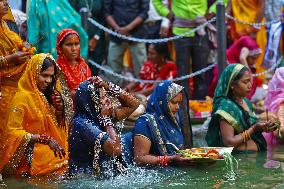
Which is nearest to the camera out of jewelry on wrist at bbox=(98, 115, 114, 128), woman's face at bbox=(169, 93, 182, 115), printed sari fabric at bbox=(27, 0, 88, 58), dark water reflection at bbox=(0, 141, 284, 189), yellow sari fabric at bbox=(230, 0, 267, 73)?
dark water reflection at bbox=(0, 141, 284, 189)

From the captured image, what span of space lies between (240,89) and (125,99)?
57.6 inches

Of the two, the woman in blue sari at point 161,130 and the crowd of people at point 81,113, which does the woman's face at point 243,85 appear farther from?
the woman in blue sari at point 161,130

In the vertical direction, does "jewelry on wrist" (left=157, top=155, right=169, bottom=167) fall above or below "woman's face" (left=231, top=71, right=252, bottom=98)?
below

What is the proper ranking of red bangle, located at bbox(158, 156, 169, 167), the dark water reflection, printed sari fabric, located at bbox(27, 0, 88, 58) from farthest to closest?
printed sari fabric, located at bbox(27, 0, 88, 58), red bangle, located at bbox(158, 156, 169, 167), the dark water reflection

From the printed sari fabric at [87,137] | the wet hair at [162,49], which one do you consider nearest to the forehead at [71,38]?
the printed sari fabric at [87,137]

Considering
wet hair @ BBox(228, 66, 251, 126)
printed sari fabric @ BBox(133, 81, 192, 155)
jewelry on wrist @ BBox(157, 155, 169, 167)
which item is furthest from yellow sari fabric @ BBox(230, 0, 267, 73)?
jewelry on wrist @ BBox(157, 155, 169, 167)

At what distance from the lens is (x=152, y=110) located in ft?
21.7

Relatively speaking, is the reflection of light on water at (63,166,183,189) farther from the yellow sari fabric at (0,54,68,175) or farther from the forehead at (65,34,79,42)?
the forehead at (65,34,79,42)

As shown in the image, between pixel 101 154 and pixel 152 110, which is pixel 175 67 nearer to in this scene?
pixel 152 110

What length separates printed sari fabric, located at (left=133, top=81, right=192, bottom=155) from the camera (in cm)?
644

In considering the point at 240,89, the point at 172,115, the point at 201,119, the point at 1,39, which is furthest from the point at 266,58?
the point at 1,39

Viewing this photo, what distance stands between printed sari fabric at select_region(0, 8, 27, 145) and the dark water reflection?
652mm

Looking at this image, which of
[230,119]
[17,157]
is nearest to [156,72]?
[230,119]

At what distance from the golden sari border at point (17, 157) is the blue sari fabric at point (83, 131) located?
486 millimetres
